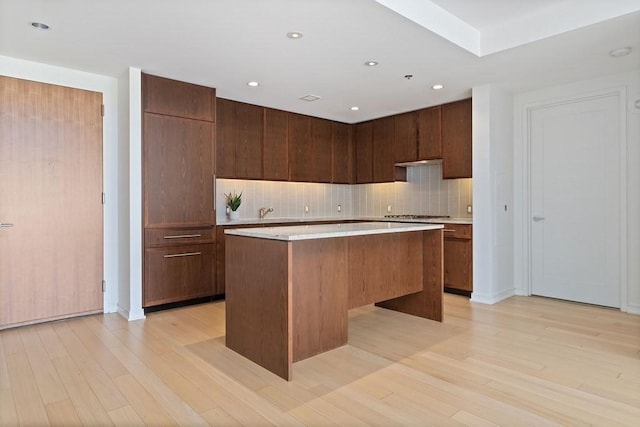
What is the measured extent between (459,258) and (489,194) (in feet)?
2.76

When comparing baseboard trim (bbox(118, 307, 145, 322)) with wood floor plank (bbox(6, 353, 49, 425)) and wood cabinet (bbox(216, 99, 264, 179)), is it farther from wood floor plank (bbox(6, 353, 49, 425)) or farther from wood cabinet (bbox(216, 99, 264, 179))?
wood cabinet (bbox(216, 99, 264, 179))

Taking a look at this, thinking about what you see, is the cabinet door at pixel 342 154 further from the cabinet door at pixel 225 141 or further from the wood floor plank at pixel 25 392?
the wood floor plank at pixel 25 392

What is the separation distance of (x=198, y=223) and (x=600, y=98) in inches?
178

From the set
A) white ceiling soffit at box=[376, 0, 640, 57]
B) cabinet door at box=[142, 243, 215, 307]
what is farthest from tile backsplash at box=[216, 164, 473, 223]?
white ceiling soffit at box=[376, 0, 640, 57]

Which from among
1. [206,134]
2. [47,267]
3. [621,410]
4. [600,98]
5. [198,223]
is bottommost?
[621,410]

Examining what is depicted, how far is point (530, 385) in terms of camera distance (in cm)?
236

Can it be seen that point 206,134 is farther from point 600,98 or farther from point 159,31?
point 600,98

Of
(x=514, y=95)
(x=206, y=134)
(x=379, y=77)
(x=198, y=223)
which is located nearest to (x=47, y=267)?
(x=198, y=223)

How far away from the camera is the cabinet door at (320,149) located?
5.90 m

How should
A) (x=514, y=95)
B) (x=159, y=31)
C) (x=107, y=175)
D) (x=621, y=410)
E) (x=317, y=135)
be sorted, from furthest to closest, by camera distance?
(x=317, y=135)
(x=514, y=95)
(x=107, y=175)
(x=159, y=31)
(x=621, y=410)

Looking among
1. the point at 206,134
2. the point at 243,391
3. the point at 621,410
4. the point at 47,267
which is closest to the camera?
the point at 621,410

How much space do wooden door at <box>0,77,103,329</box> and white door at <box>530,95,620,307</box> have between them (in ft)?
16.1

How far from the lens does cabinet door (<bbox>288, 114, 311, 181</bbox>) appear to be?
5633mm

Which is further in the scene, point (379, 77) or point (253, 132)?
point (253, 132)
